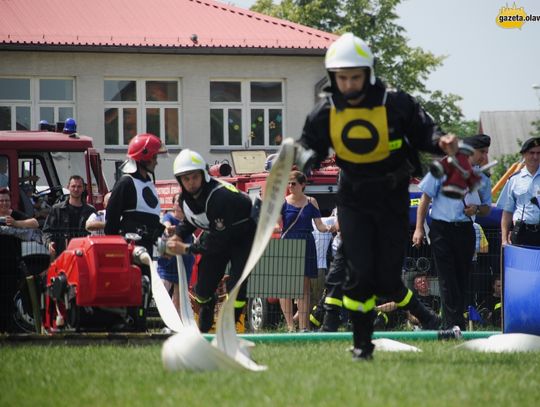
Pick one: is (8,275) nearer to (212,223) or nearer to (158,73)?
(212,223)

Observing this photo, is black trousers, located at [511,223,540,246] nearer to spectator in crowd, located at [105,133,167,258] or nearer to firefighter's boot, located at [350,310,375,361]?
spectator in crowd, located at [105,133,167,258]

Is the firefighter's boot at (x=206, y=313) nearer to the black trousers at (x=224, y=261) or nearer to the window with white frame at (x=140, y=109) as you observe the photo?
the black trousers at (x=224, y=261)

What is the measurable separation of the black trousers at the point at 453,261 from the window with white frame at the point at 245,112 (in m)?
25.1

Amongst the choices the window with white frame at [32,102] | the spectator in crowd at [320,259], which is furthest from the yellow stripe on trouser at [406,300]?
the window with white frame at [32,102]

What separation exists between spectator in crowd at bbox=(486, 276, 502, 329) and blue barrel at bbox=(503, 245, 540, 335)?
3.34m

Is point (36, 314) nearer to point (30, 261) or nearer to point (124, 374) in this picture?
point (30, 261)

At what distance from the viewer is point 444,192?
28.0ft

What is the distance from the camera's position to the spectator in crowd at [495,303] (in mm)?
14352

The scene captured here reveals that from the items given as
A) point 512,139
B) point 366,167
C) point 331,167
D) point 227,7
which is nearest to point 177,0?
point 227,7

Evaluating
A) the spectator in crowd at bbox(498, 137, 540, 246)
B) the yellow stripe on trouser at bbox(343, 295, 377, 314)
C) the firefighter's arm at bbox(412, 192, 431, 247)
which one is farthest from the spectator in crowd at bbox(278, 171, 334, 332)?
the yellow stripe on trouser at bbox(343, 295, 377, 314)

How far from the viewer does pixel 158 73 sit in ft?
119

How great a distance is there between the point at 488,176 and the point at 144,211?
4037mm

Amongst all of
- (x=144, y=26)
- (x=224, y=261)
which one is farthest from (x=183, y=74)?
(x=224, y=261)

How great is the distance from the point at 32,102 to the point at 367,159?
92.4 feet
